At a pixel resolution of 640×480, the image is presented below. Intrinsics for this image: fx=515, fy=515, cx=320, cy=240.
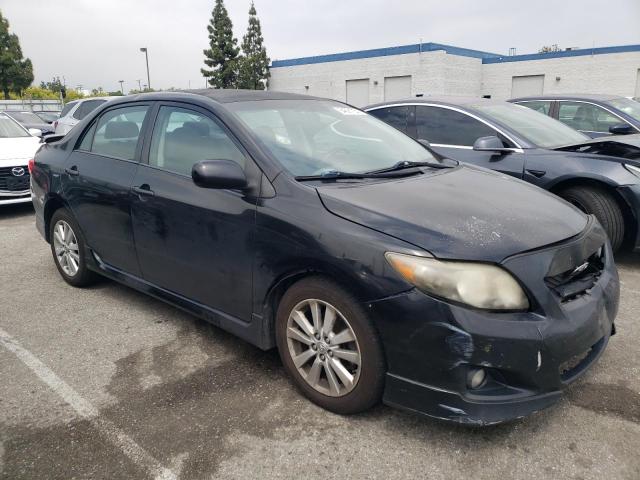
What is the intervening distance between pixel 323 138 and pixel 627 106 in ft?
21.0

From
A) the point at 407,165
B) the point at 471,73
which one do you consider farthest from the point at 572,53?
the point at 407,165

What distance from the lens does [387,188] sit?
2.74 metres

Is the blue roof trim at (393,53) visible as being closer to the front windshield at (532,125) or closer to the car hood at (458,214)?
the front windshield at (532,125)

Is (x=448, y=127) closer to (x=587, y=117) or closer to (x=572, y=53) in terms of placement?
(x=587, y=117)

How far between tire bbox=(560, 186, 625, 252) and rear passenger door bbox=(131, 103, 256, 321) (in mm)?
3490

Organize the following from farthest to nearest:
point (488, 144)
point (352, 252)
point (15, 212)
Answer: point (15, 212) → point (488, 144) → point (352, 252)

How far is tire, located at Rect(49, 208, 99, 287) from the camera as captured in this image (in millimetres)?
4176

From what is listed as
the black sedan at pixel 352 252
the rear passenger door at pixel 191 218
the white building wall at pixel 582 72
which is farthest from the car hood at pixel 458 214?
the white building wall at pixel 582 72

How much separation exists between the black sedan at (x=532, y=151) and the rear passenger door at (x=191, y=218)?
2.40 metres

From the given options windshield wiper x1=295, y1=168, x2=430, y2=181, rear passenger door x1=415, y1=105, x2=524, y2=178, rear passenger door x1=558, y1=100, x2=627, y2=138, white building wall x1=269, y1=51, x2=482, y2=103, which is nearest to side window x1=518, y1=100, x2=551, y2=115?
rear passenger door x1=558, y1=100, x2=627, y2=138

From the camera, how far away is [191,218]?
305 cm

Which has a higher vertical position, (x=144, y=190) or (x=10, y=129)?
(x=10, y=129)

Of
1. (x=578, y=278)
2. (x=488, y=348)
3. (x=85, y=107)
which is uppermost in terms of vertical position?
(x=85, y=107)

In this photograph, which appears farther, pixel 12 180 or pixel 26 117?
pixel 26 117
